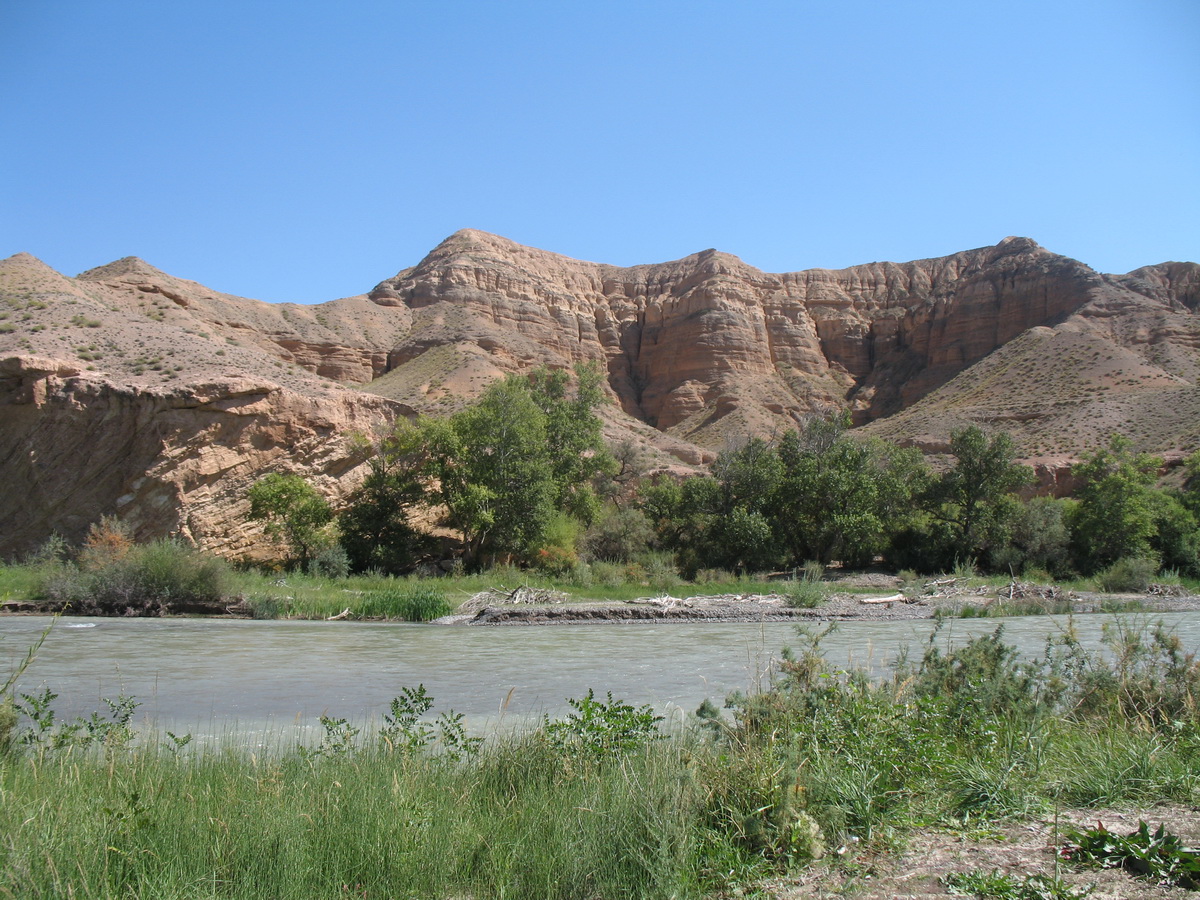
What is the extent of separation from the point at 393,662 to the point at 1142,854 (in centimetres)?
1322

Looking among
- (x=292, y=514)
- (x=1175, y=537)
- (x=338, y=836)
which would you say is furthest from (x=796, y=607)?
(x=338, y=836)

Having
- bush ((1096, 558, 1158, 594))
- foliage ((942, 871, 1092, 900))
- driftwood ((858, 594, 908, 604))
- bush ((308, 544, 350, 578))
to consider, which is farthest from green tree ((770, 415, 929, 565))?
foliage ((942, 871, 1092, 900))

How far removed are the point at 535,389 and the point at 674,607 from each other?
64.3 feet

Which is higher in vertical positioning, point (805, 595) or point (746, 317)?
point (746, 317)

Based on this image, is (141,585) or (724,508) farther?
(724,508)

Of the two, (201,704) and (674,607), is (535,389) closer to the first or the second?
(674,607)

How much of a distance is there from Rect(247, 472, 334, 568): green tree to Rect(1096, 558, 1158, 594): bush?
108ft

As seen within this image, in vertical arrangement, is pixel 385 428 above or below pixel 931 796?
above

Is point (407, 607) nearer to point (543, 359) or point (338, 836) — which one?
point (338, 836)

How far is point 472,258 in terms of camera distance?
282 feet

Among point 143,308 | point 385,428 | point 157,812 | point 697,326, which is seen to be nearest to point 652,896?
point 157,812

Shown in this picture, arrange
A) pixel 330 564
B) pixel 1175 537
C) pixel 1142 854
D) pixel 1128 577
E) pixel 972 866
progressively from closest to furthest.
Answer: pixel 1142 854, pixel 972 866, pixel 1128 577, pixel 330 564, pixel 1175 537

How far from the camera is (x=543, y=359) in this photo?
2891 inches

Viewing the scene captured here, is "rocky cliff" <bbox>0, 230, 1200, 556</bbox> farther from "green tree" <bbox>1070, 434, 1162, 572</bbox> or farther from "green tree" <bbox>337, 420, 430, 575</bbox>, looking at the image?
"green tree" <bbox>1070, 434, 1162, 572</bbox>
